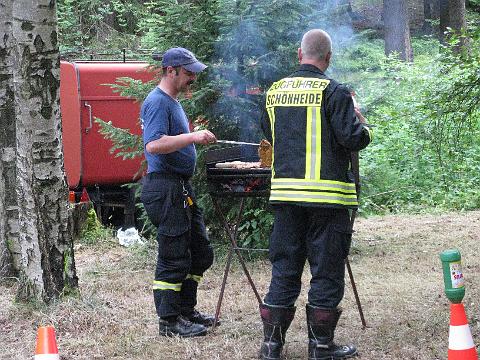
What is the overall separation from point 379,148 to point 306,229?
10.5 metres

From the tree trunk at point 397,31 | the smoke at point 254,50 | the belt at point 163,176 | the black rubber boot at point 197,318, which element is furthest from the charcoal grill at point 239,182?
the tree trunk at point 397,31

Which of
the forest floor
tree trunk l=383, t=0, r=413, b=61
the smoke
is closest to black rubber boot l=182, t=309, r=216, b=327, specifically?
the forest floor

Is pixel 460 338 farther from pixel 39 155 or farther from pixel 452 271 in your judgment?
pixel 39 155

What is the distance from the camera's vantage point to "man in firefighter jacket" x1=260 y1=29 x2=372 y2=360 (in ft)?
16.4

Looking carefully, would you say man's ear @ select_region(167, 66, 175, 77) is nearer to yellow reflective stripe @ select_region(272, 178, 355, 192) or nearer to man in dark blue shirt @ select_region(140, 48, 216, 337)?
man in dark blue shirt @ select_region(140, 48, 216, 337)

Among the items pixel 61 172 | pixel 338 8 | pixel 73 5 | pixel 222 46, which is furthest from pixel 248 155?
pixel 73 5

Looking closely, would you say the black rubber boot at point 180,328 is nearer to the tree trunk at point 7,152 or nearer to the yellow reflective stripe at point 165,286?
the yellow reflective stripe at point 165,286

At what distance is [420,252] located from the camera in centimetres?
916

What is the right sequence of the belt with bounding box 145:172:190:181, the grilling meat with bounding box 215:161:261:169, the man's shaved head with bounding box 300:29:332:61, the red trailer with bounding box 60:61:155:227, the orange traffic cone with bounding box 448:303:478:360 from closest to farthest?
the orange traffic cone with bounding box 448:303:478:360, the man's shaved head with bounding box 300:29:332:61, the belt with bounding box 145:172:190:181, the grilling meat with bounding box 215:161:261:169, the red trailer with bounding box 60:61:155:227

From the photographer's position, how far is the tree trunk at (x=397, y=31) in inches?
826

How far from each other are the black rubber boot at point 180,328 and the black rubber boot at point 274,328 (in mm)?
783

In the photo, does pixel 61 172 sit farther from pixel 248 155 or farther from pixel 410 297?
pixel 410 297

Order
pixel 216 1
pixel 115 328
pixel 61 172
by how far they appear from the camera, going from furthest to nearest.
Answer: pixel 216 1 < pixel 61 172 < pixel 115 328

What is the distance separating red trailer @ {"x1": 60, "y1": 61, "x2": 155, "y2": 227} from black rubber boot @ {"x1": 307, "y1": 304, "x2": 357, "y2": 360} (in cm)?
685
